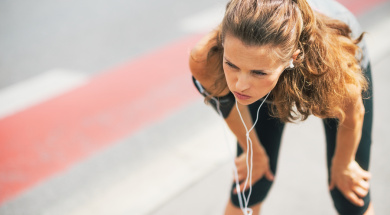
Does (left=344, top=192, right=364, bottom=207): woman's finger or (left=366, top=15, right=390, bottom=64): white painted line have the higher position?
(left=344, top=192, right=364, bottom=207): woman's finger

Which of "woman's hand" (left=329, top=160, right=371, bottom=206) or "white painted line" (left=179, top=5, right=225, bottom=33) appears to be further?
"white painted line" (left=179, top=5, right=225, bottom=33)

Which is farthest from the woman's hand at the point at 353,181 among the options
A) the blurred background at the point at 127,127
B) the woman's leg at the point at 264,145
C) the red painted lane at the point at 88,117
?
the red painted lane at the point at 88,117

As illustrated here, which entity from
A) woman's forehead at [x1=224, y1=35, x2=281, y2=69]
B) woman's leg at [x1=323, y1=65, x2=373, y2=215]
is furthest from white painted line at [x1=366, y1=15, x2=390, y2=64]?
woman's forehead at [x1=224, y1=35, x2=281, y2=69]

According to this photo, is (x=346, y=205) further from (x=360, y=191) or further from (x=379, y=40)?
(x=379, y=40)

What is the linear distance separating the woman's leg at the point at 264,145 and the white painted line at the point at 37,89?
204cm

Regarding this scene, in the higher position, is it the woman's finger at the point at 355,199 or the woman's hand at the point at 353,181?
the woman's hand at the point at 353,181

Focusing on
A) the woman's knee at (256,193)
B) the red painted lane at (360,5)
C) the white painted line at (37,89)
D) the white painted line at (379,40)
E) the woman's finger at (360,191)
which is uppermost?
the white painted line at (37,89)

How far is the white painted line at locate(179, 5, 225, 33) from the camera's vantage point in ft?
14.7

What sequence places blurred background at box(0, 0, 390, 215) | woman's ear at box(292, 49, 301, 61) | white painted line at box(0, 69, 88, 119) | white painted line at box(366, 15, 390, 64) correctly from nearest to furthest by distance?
woman's ear at box(292, 49, 301, 61), blurred background at box(0, 0, 390, 215), white painted line at box(0, 69, 88, 119), white painted line at box(366, 15, 390, 64)

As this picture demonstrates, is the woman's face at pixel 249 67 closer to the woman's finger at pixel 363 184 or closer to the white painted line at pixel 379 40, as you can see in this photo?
the woman's finger at pixel 363 184

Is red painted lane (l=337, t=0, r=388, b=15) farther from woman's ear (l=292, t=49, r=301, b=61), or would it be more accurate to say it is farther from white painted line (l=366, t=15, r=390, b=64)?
woman's ear (l=292, t=49, r=301, b=61)

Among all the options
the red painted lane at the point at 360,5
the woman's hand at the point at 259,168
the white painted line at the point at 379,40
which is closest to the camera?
the woman's hand at the point at 259,168

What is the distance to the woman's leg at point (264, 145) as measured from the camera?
6.20 feet

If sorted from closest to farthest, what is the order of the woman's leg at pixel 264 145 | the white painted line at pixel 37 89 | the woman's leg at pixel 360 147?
the woman's leg at pixel 360 147 → the woman's leg at pixel 264 145 → the white painted line at pixel 37 89
